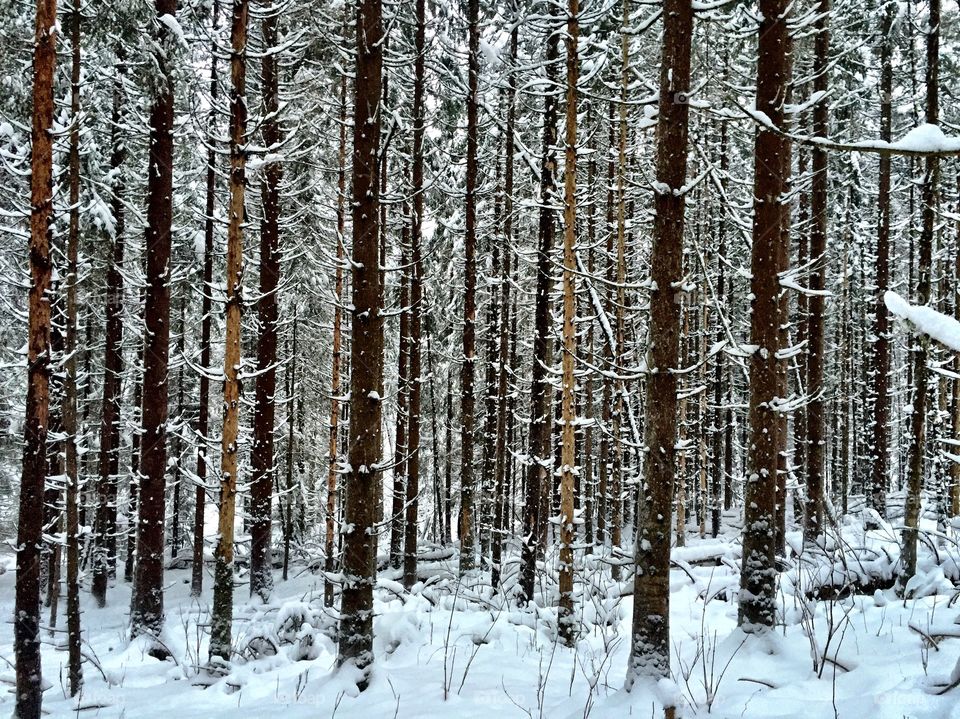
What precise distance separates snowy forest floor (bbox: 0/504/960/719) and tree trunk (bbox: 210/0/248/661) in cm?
81

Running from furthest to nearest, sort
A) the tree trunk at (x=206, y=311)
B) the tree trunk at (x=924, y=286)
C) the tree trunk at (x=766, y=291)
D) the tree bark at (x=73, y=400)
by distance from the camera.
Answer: the tree trunk at (x=206, y=311), the tree trunk at (x=924, y=286), the tree bark at (x=73, y=400), the tree trunk at (x=766, y=291)

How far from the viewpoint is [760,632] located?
574 cm

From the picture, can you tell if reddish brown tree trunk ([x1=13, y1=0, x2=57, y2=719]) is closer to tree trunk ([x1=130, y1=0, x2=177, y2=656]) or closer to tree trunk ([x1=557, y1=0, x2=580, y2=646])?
tree trunk ([x1=130, y1=0, x2=177, y2=656])

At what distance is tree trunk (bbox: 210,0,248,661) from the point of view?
8906 mm

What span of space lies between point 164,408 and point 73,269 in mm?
2996

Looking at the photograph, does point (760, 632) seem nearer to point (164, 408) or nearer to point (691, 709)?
point (691, 709)

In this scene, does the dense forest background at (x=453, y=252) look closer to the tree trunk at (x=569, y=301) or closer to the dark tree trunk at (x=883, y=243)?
the tree trunk at (x=569, y=301)

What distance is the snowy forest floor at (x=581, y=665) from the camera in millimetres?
4336

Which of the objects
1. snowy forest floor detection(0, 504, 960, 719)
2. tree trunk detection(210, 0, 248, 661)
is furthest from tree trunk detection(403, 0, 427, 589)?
snowy forest floor detection(0, 504, 960, 719)

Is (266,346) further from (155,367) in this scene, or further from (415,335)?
(415,335)

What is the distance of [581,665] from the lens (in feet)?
18.5

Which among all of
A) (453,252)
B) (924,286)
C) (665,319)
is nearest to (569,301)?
(665,319)

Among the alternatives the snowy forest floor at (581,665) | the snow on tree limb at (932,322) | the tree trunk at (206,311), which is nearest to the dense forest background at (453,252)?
the snow on tree limb at (932,322)

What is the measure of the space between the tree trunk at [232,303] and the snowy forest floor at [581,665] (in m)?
0.81
